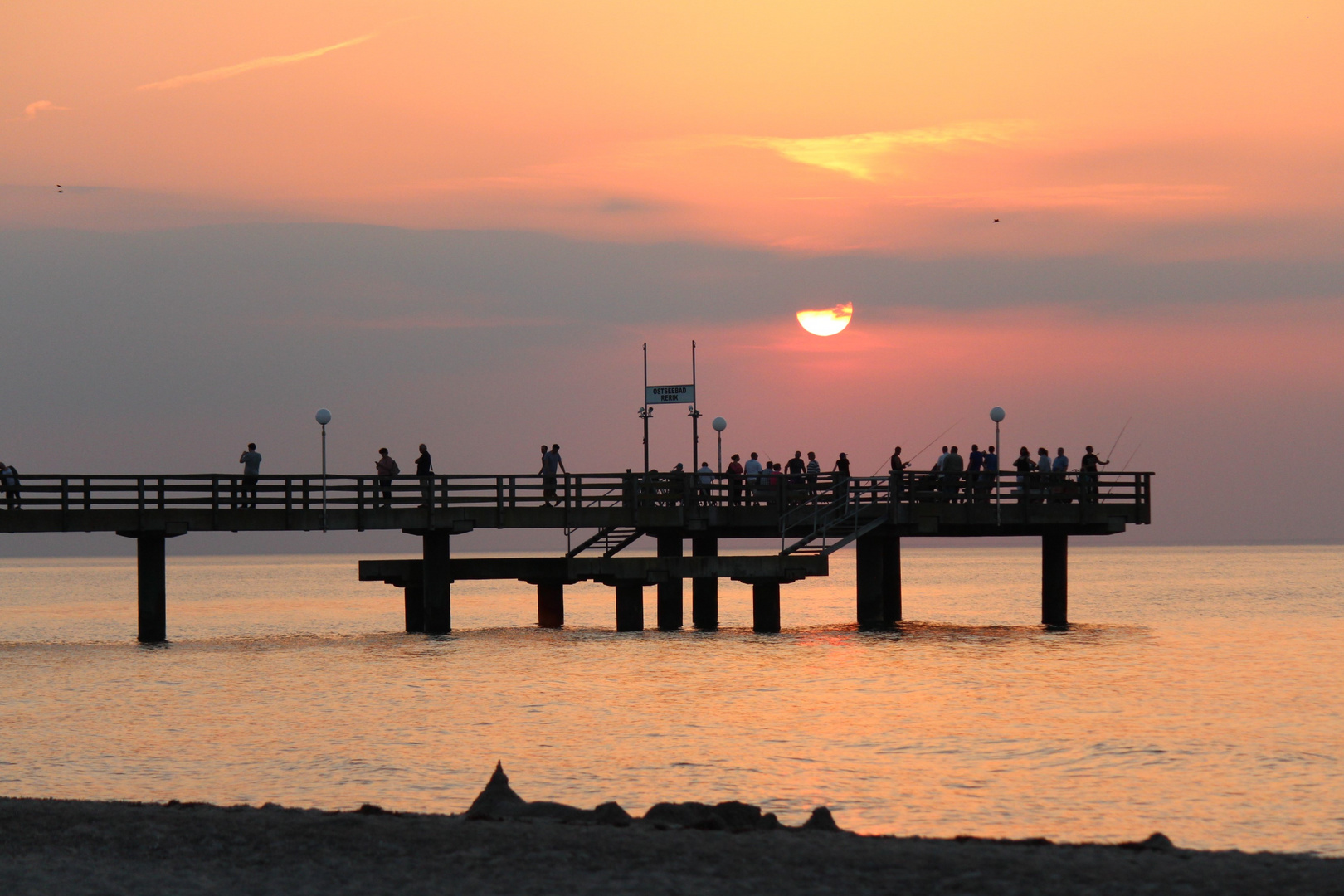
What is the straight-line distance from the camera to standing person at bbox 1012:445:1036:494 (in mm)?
40281

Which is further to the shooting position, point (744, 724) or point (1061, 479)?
point (1061, 479)

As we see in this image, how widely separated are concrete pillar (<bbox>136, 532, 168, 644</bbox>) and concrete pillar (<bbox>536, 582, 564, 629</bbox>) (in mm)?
10798

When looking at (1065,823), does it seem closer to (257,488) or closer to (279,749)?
(279,749)

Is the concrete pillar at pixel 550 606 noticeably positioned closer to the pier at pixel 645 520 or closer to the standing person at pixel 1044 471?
the pier at pixel 645 520

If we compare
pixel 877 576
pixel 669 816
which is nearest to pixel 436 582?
pixel 877 576

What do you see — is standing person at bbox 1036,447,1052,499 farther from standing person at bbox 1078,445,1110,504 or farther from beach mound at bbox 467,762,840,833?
beach mound at bbox 467,762,840,833

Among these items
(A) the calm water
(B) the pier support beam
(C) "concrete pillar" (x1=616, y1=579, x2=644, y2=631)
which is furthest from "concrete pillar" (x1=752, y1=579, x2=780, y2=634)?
(C) "concrete pillar" (x1=616, y1=579, x2=644, y2=631)

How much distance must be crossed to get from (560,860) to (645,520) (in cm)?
2717

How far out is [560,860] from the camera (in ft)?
39.5

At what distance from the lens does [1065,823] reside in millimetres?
16891

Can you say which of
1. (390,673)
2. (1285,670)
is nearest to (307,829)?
(390,673)

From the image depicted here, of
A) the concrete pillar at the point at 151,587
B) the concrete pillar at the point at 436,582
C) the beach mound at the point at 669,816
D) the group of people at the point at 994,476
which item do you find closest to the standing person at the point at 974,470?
the group of people at the point at 994,476

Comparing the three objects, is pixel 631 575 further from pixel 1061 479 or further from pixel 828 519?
pixel 1061 479

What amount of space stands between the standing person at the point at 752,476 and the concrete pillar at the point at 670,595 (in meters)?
2.22
